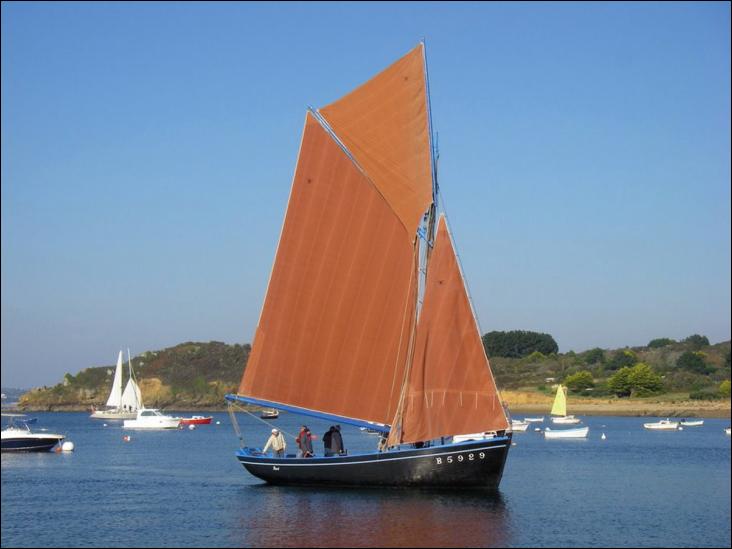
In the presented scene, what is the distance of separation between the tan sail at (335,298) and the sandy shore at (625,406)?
100552 mm

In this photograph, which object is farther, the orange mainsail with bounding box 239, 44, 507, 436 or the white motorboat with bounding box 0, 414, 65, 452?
the white motorboat with bounding box 0, 414, 65, 452

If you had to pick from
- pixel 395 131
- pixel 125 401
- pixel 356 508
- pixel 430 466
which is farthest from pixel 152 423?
pixel 356 508

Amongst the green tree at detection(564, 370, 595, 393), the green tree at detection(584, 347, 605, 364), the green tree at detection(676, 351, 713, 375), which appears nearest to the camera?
the green tree at detection(564, 370, 595, 393)

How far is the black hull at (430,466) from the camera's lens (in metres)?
41.8

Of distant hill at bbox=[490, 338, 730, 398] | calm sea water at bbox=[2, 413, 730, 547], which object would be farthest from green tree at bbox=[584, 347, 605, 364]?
calm sea water at bbox=[2, 413, 730, 547]

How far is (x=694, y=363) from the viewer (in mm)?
162625

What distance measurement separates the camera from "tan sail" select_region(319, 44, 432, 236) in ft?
144

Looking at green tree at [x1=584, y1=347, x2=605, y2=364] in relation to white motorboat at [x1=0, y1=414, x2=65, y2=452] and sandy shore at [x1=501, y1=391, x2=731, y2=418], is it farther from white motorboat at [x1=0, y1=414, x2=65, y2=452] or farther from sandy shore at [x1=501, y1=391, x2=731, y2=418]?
white motorboat at [x1=0, y1=414, x2=65, y2=452]

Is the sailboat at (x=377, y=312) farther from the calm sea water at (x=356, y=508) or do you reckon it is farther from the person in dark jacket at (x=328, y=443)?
the calm sea water at (x=356, y=508)

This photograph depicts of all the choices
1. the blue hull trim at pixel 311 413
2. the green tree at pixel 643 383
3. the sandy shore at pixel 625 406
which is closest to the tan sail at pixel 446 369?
the blue hull trim at pixel 311 413

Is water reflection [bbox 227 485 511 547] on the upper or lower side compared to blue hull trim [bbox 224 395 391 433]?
lower

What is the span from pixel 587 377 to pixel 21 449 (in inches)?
4175

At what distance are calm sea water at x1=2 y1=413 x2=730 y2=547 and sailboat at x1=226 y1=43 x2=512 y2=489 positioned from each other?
2501mm

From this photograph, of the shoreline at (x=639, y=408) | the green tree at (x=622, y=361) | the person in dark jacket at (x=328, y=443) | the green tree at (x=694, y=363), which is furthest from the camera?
the green tree at (x=622, y=361)
